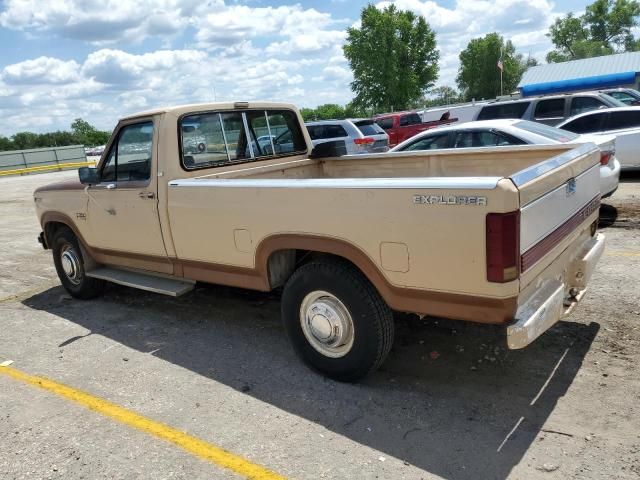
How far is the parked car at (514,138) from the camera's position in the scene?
7355 mm

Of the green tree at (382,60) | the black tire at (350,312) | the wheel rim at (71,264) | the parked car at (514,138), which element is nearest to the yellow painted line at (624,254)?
the parked car at (514,138)

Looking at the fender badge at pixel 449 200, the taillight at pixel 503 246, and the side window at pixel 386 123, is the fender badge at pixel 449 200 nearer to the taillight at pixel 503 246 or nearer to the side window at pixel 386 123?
the taillight at pixel 503 246

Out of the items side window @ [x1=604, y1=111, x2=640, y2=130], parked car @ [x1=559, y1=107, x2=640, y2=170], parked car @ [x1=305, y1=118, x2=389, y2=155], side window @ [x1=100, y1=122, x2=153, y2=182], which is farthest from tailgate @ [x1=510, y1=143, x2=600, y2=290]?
parked car @ [x1=305, y1=118, x2=389, y2=155]

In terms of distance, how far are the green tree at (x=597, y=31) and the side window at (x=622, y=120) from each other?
9524cm

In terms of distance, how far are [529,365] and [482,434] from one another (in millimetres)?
932

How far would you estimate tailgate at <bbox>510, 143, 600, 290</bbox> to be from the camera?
9.55 feet

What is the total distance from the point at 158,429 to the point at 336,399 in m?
1.16

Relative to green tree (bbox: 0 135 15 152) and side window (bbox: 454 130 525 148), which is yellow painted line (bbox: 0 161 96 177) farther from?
green tree (bbox: 0 135 15 152)

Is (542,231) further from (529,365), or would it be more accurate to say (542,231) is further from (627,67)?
(627,67)

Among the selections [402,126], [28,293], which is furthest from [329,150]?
[402,126]

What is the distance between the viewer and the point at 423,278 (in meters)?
3.12

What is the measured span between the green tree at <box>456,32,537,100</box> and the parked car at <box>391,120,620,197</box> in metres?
80.5

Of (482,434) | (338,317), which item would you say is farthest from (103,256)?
(482,434)

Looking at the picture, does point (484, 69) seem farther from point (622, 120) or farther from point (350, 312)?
point (350, 312)
